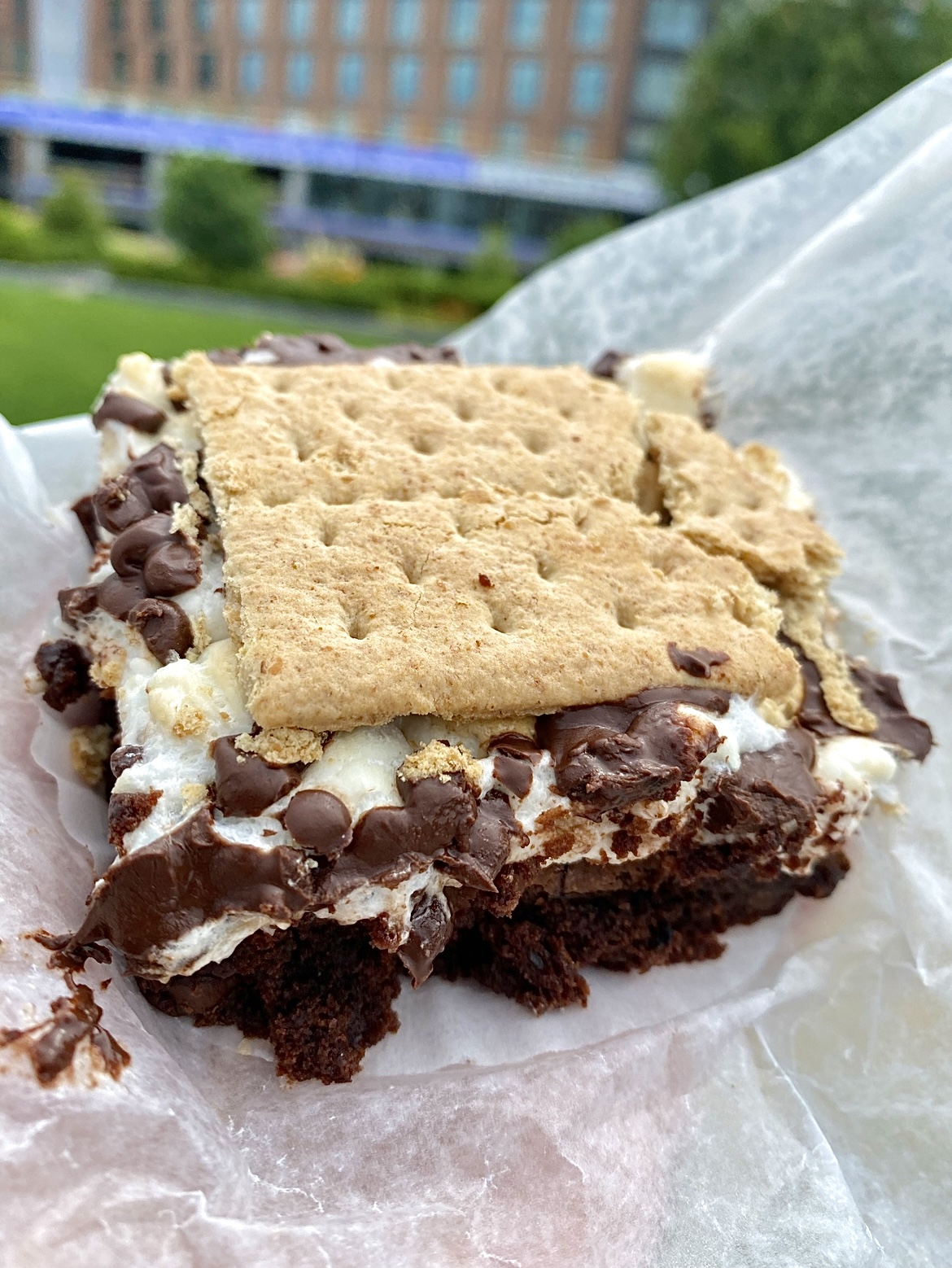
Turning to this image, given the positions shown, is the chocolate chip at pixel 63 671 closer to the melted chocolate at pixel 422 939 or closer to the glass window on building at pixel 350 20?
the melted chocolate at pixel 422 939

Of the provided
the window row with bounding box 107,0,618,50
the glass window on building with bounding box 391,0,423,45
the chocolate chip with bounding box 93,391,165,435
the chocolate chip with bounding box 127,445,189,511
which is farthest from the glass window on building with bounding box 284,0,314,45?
the chocolate chip with bounding box 127,445,189,511

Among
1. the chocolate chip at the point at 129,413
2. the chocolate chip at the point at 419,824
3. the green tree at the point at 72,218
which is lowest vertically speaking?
the green tree at the point at 72,218

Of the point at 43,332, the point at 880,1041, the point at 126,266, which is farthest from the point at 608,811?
the point at 126,266

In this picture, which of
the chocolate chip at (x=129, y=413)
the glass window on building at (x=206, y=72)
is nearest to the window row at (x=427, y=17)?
the glass window on building at (x=206, y=72)

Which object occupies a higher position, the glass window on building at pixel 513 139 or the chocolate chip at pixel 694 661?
the chocolate chip at pixel 694 661

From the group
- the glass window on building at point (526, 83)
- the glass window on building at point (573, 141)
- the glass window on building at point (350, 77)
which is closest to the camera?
the glass window on building at point (350, 77)

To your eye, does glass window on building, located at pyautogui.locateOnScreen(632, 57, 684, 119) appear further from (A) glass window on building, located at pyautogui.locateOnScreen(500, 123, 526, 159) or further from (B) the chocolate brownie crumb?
(B) the chocolate brownie crumb

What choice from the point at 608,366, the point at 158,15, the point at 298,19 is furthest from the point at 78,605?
the point at 298,19

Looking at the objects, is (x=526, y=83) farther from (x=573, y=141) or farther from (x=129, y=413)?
(x=129, y=413)
